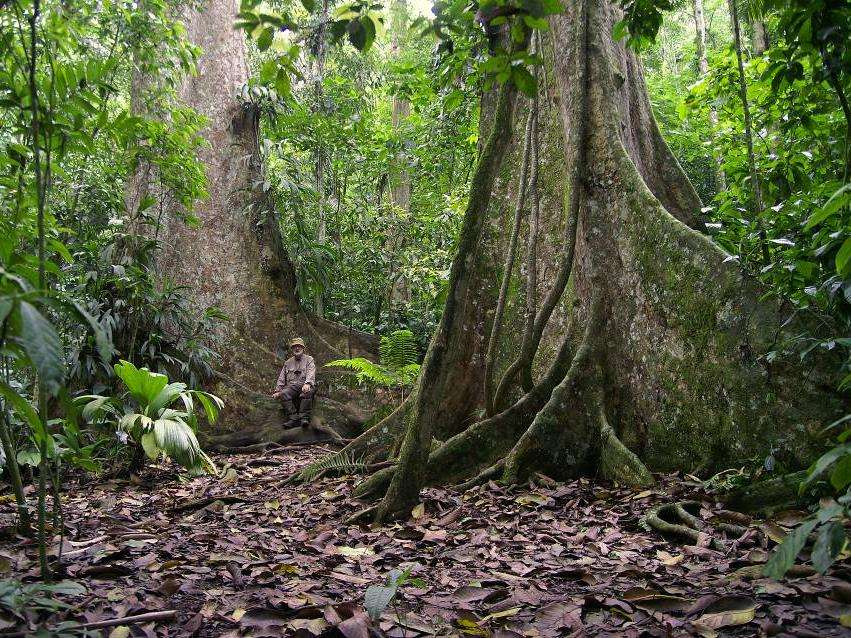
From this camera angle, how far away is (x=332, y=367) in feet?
28.1

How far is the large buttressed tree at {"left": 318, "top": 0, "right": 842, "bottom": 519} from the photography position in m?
3.59

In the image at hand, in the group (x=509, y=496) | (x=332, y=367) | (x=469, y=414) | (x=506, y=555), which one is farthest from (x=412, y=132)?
(x=506, y=555)

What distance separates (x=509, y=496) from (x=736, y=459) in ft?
4.41

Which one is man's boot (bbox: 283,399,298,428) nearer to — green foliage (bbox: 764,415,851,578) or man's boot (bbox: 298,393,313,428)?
man's boot (bbox: 298,393,313,428)

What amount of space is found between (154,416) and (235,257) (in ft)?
12.1

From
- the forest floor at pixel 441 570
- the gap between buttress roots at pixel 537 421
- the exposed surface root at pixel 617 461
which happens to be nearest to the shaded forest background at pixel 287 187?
the forest floor at pixel 441 570

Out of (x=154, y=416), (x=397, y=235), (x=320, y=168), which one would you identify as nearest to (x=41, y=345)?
(x=154, y=416)

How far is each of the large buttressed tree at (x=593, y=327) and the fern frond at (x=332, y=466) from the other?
0.20 m

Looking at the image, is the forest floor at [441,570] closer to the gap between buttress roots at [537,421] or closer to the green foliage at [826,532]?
the gap between buttress roots at [537,421]

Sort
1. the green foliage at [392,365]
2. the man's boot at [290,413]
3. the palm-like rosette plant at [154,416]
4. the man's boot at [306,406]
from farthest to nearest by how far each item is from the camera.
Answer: the man's boot at [306,406] < the man's boot at [290,413] < the green foliage at [392,365] < the palm-like rosette plant at [154,416]

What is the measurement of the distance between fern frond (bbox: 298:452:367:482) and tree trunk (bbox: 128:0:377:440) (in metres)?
2.78

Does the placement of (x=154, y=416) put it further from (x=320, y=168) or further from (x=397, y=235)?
(x=397, y=235)

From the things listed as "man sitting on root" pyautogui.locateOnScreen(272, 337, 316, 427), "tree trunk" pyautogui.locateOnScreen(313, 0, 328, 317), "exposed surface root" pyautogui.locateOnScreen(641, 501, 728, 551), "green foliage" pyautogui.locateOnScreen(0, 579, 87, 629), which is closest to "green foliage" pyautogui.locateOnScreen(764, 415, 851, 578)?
"exposed surface root" pyautogui.locateOnScreen(641, 501, 728, 551)

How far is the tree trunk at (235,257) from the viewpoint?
809 centimetres
